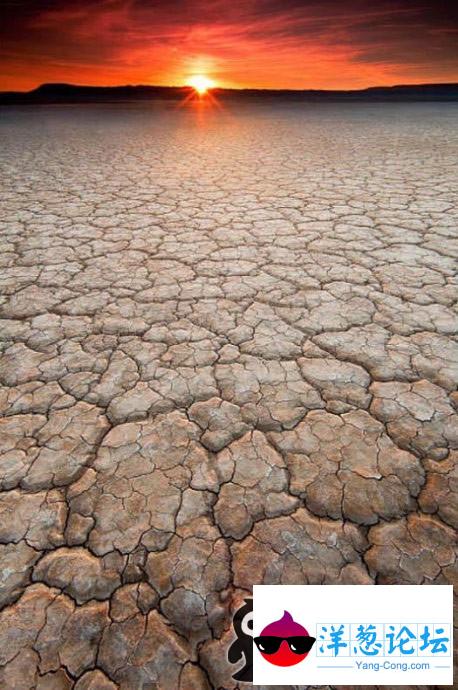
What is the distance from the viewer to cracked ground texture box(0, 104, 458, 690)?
95 centimetres

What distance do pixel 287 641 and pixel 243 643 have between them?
0.12 metres

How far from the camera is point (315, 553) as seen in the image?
103cm

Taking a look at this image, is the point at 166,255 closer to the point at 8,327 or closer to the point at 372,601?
the point at 8,327

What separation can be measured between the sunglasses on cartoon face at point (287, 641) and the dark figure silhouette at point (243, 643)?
0.03 m

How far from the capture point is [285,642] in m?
0.93

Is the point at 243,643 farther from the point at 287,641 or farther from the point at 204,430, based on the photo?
the point at 204,430

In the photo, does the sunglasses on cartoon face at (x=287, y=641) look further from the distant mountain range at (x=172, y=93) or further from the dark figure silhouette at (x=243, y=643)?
the distant mountain range at (x=172, y=93)

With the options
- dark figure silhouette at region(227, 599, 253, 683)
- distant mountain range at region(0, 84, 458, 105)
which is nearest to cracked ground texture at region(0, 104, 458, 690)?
dark figure silhouette at region(227, 599, 253, 683)

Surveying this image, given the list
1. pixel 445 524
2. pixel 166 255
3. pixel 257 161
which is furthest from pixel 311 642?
pixel 257 161

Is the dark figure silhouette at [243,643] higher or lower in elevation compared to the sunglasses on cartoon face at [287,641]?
higher

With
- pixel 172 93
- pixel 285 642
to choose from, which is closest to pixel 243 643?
pixel 285 642

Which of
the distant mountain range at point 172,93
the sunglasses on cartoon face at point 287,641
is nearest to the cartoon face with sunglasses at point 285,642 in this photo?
the sunglasses on cartoon face at point 287,641

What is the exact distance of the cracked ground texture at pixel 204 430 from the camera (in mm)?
945

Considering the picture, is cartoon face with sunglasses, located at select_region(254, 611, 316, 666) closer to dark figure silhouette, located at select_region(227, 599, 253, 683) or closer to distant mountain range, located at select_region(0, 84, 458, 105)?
dark figure silhouette, located at select_region(227, 599, 253, 683)
